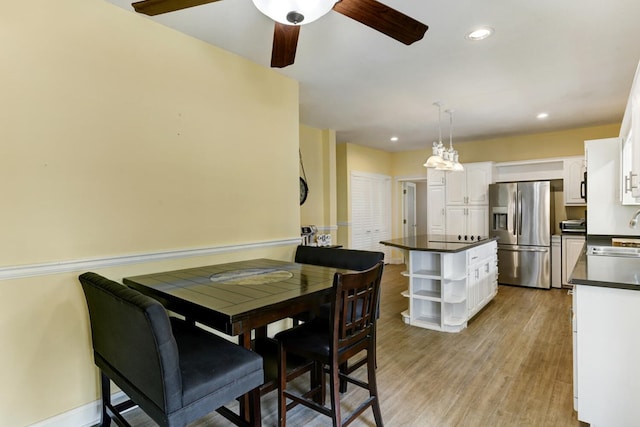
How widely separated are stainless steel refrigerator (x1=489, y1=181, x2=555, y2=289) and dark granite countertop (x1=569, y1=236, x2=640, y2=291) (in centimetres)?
288

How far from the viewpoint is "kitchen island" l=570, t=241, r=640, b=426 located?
1672mm

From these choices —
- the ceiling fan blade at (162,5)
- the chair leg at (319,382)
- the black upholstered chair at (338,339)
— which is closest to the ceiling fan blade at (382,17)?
the ceiling fan blade at (162,5)

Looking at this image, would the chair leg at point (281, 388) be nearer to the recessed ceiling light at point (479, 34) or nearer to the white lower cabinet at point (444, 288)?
the white lower cabinet at point (444, 288)

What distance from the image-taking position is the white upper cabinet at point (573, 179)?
520cm

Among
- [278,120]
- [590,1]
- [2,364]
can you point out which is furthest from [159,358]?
[590,1]

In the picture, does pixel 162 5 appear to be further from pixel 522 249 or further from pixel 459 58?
pixel 522 249

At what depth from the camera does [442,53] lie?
275 cm

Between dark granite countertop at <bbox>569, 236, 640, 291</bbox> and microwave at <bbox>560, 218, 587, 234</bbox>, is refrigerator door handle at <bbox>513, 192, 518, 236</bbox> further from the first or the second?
dark granite countertop at <bbox>569, 236, 640, 291</bbox>

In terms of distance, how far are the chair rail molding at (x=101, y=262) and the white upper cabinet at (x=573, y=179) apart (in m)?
5.10

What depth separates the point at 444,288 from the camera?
347 cm

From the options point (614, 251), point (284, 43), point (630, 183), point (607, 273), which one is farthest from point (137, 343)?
point (614, 251)

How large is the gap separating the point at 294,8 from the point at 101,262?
5.94 feet

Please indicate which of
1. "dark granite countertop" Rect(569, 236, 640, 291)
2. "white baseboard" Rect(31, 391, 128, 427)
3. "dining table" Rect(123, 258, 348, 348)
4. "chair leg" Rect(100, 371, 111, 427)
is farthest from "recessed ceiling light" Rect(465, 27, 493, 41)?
"white baseboard" Rect(31, 391, 128, 427)

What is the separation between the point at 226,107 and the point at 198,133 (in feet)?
1.15
